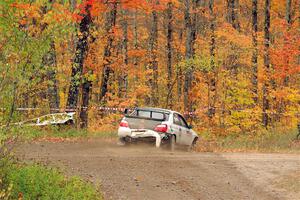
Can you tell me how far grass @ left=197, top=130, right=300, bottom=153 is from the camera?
63.4 feet

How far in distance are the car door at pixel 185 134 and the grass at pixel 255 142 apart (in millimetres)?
499

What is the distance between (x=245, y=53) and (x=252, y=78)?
242cm

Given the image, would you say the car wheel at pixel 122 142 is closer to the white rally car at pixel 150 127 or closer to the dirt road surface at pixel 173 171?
the white rally car at pixel 150 127

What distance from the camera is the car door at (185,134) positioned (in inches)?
722

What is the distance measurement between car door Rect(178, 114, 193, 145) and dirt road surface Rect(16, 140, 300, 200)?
159cm

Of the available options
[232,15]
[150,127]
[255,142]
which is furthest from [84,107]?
[232,15]

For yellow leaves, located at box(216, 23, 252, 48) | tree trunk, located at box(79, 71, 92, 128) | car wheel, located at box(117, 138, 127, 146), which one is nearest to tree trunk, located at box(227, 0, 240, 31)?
yellow leaves, located at box(216, 23, 252, 48)

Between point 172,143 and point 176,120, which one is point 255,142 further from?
point 172,143

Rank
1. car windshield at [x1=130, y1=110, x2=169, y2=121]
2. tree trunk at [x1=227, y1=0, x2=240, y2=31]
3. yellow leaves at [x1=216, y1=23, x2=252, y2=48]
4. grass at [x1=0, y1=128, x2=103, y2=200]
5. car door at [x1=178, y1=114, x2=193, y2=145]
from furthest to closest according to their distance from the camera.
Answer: tree trunk at [x1=227, y1=0, x2=240, y2=31], yellow leaves at [x1=216, y1=23, x2=252, y2=48], car door at [x1=178, y1=114, x2=193, y2=145], car windshield at [x1=130, y1=110, x2=169, y2=121], grass at [x1=0, y1=128, x2=103, y2=200]

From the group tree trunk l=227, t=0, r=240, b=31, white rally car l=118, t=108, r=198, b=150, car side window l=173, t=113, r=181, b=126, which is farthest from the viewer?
tree trunk l=227, t=0, r=240, b=31

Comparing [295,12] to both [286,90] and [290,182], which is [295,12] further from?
[290,182]

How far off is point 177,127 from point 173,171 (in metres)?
4.66

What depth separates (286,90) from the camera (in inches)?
1057

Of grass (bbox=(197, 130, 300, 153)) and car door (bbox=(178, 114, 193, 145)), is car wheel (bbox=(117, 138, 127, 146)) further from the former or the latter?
grass (bbox=(197, 130, 300, 153))
